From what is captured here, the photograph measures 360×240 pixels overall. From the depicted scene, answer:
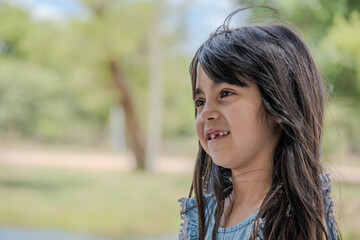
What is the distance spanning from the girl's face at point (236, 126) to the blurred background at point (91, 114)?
193cm

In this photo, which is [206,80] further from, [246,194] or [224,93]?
[246,194]

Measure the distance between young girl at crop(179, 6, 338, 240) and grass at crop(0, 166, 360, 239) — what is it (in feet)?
6.49

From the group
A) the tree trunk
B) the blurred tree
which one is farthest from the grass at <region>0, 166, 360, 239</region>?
the blurred tree

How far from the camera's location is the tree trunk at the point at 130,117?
2793 millimetres

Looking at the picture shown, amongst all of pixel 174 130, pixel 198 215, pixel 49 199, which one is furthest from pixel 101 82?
pixel 198 215

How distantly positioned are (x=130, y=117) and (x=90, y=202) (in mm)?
494

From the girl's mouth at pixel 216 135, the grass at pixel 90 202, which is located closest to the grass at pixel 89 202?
the grass at pixel 90 202

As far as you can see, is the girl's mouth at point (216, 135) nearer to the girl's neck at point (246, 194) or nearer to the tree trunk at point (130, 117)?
the girl's neck at point (246, 194)

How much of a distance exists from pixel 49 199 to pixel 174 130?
71 cm

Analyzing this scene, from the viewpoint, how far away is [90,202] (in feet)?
8.76

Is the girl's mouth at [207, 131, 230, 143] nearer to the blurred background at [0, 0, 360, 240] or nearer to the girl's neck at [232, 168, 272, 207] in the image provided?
the girl's neck at [232, 168, 272, 207]

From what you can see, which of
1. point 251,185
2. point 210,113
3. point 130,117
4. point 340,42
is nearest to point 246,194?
point 251,185

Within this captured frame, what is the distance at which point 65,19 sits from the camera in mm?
2705

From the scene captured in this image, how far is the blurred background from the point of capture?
2.63 m
